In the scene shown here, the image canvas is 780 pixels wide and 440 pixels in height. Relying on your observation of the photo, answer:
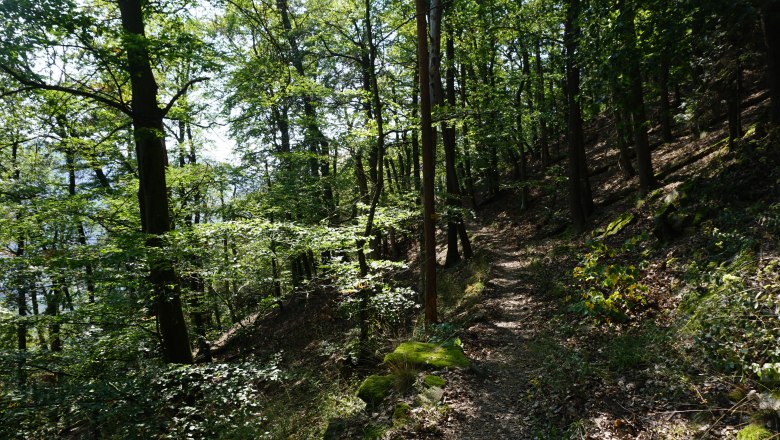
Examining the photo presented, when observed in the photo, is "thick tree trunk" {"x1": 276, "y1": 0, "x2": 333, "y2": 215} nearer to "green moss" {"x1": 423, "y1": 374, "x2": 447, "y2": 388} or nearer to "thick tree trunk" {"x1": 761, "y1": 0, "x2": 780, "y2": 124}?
"green moss" {"x1": 423, "y1": 374, "x2": 447, "y2": 388}

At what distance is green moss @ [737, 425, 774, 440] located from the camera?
3.00m

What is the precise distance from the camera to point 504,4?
12.4 meters

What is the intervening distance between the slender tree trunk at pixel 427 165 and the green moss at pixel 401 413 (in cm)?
327

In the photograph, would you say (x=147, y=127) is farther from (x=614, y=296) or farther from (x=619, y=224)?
(x=619, y=224)

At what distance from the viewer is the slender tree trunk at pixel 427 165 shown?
26.4 ft

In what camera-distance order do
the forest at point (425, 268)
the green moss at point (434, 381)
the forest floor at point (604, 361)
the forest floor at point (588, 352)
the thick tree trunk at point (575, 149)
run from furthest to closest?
the thick tree trunk at point (575, 149)
the green moss at point (434, 381)
the forest at point (425, 268)
the forest floor at point (588, 352)
the forest floor at point (604, 361)

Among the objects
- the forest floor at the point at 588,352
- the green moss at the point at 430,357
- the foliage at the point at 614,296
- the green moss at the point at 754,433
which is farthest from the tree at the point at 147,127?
the green moss at the point at 754,433

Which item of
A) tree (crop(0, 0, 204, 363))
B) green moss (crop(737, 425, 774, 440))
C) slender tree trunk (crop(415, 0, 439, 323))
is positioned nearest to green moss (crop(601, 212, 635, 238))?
slender tree trunk (crop(415, 0, 439, 323))

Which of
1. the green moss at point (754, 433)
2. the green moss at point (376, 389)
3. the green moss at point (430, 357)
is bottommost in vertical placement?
the green moss at point (376, 389)

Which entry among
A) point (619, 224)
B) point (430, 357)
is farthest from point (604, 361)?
point (619, 224)

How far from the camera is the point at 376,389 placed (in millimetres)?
5992

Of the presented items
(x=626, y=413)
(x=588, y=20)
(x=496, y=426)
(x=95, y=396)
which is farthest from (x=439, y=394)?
(x=588, y=20)

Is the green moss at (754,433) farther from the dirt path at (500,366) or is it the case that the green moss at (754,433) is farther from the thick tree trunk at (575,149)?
the thick tree trunk at (575,149)

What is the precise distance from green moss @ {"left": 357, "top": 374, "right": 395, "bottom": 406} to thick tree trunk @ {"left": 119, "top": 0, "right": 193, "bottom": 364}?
3.84 metres
